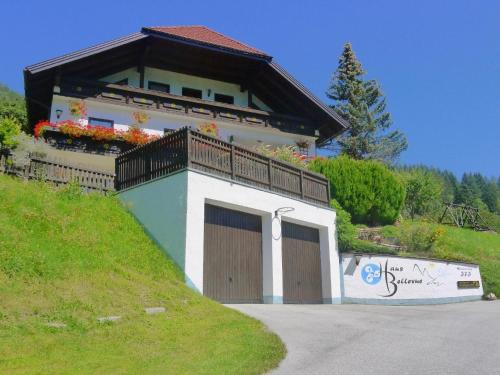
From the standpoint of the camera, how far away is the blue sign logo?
17.3 metres

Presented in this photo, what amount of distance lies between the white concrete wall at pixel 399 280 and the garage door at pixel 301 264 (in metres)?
1.12

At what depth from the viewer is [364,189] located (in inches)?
968

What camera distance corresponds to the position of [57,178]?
14.7 meters

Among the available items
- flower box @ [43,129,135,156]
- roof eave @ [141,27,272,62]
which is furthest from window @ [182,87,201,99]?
flower box @ [43,129,135,156]

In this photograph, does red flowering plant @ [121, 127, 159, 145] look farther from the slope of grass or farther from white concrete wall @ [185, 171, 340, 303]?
the slope of grass

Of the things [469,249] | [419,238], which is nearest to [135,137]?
[419,238]

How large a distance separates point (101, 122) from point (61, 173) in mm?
10527

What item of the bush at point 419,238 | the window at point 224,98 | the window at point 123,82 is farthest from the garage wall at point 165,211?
the window at point 224,98

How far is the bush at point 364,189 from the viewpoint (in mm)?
24391

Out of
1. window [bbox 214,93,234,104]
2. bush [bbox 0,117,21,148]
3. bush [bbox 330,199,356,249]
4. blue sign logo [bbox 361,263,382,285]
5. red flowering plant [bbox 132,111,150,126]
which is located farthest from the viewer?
window [bbox 214,93,234,104]

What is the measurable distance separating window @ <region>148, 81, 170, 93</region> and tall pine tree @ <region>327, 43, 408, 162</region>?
2182cm

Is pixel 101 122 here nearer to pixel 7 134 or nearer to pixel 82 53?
pixel 82 53

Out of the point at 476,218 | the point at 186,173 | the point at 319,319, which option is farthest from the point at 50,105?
the point at 476,218

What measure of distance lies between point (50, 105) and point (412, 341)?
22.3 m
